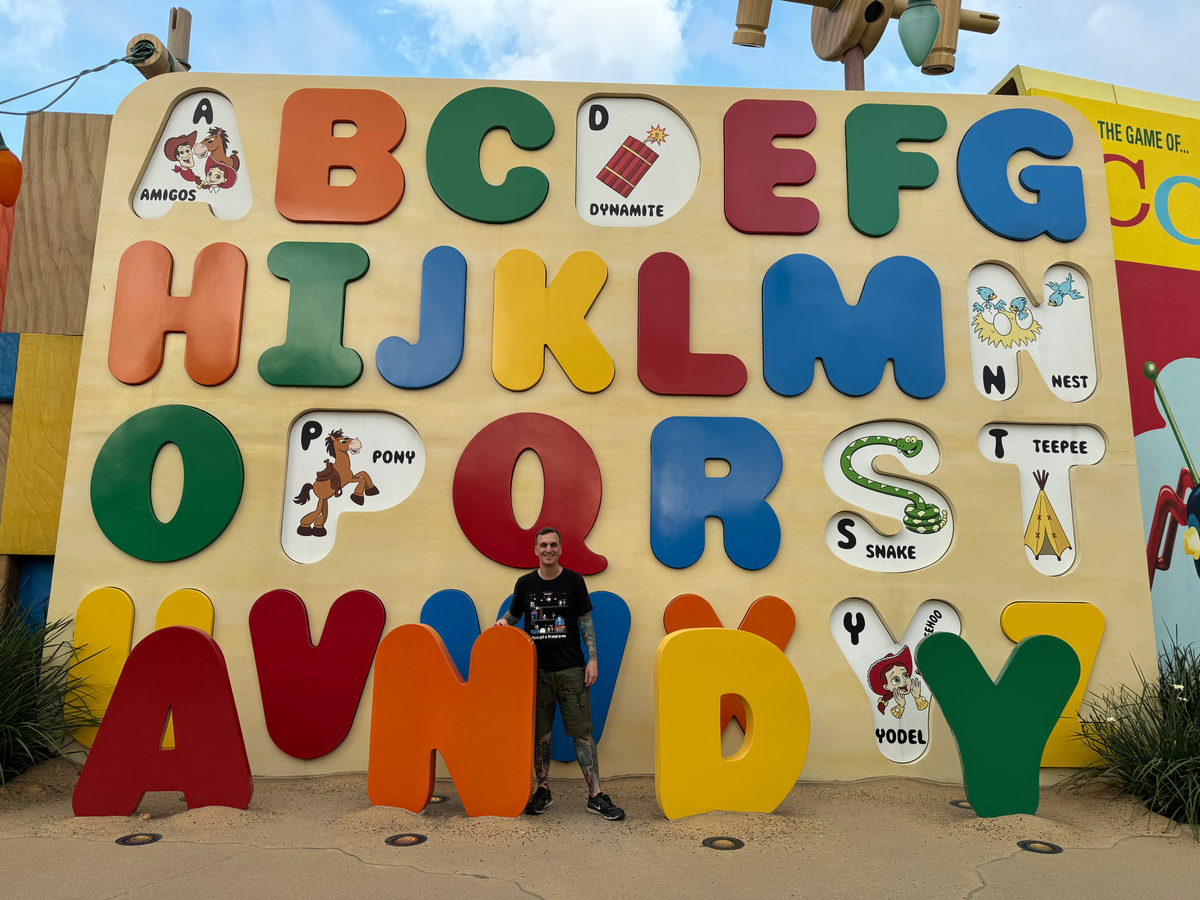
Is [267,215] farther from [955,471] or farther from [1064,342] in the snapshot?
[1064,342]

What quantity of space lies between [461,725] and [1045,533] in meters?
4.16

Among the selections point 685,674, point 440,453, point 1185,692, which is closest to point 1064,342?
point 1185,692

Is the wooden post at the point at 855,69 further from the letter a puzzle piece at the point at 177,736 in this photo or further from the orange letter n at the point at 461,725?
the letter a puzzle piece at the point at 177,736

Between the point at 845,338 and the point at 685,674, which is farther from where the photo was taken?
the point at 845,338

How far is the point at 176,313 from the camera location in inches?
229

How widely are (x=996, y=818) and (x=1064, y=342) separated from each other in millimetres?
3368

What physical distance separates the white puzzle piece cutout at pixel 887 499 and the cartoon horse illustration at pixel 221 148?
488cm

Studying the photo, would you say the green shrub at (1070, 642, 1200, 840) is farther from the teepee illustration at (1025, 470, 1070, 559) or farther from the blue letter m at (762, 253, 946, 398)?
the blue letter m at (762, 253, 946, 398)

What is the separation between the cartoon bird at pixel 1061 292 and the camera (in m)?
6.00

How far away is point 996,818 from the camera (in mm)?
4586

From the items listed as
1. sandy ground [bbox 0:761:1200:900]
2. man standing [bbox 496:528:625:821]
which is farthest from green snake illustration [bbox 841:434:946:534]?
man standing [bbox 496:528:625:821]

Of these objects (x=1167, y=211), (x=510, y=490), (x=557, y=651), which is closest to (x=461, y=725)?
(x=557, y=651)

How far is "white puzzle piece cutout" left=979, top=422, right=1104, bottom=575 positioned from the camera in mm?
5656

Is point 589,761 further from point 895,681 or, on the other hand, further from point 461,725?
point 895,681
